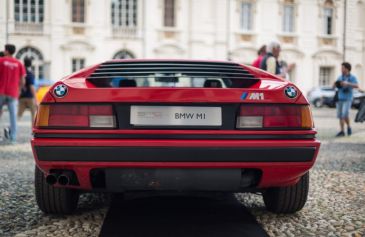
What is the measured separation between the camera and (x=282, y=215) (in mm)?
3807

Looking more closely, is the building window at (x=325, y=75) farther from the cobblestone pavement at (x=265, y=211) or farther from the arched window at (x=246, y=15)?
the cobblestone pavement at (x=265, y=211)

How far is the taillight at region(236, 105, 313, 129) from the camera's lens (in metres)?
3.18

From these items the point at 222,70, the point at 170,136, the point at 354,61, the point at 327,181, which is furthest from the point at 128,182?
the point at 354,61

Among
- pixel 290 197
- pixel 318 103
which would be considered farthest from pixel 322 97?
pixel 290 197

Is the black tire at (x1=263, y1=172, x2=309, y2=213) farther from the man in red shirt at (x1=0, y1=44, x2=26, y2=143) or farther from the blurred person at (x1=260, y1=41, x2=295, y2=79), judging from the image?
the man in red shirt at (x1=0, y1=44, x2=26, y2=143)

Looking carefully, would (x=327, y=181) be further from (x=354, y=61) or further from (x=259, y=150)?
(x=354, y=61)

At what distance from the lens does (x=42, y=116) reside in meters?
3.21

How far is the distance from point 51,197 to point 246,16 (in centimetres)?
3082

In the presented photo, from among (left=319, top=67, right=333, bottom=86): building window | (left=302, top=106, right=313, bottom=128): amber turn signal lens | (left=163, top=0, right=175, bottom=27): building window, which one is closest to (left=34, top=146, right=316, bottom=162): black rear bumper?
(left=302, top=106, right=313, bottom=128): amber turn signal lens

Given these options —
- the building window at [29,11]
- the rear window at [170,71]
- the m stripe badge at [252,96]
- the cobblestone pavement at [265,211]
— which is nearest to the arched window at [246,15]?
the building window at [29,11]

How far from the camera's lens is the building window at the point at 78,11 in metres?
30.0

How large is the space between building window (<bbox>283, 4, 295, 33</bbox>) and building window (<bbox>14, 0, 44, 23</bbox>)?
15.5 meters

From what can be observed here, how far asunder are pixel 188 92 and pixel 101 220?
1.16m

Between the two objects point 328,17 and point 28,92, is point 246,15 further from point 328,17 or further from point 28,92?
point 28,92
